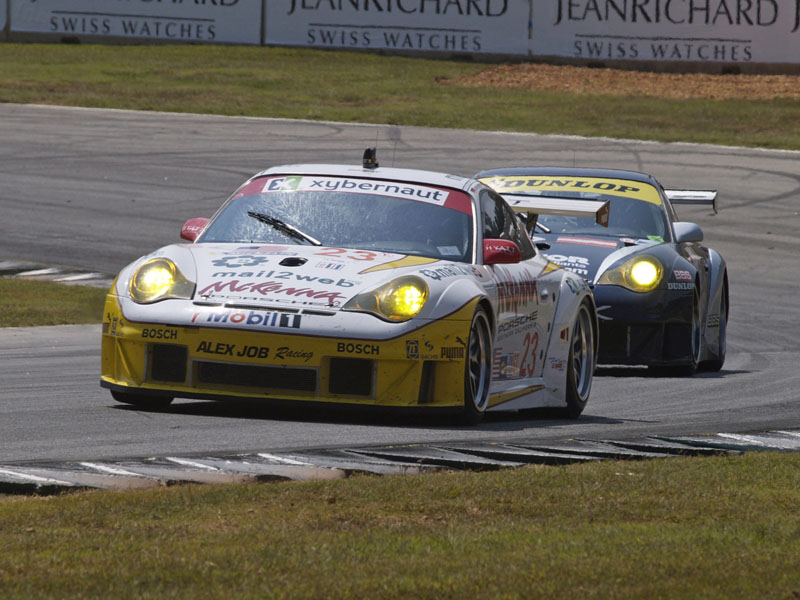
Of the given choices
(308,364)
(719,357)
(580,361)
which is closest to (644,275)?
(719,357)

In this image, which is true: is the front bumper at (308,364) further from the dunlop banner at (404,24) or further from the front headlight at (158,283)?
the dunlop banner at (404,24)

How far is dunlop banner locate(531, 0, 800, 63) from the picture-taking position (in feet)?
125

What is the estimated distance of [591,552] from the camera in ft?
15.2

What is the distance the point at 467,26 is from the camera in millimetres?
40906

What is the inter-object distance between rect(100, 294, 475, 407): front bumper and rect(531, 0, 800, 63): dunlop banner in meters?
31.8

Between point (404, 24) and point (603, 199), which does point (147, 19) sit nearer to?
point (404, 24)

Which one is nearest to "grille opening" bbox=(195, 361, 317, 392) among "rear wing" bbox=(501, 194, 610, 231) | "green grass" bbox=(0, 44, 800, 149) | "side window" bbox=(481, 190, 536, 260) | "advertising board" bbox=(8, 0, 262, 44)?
"side window" bbox=(481, 190, 536, 260)

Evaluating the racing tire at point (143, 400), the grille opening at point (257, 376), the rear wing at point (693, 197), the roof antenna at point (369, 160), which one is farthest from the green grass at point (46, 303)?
the grille opening at point (257, 376)

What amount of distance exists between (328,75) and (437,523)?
1396 inches

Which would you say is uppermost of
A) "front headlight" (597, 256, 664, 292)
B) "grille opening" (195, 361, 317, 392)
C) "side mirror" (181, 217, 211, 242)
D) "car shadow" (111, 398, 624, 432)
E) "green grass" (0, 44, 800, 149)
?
"green grass" (0, 44, 800, 149)

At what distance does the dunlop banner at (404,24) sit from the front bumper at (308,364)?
33.1m

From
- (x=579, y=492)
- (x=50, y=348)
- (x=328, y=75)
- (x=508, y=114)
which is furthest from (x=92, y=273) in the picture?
(x=328, y=75)

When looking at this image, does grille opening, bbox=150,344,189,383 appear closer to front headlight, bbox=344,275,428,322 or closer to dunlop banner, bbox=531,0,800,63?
front headlight, bbox=344,275,428,322

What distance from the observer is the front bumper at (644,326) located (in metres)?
11.3
